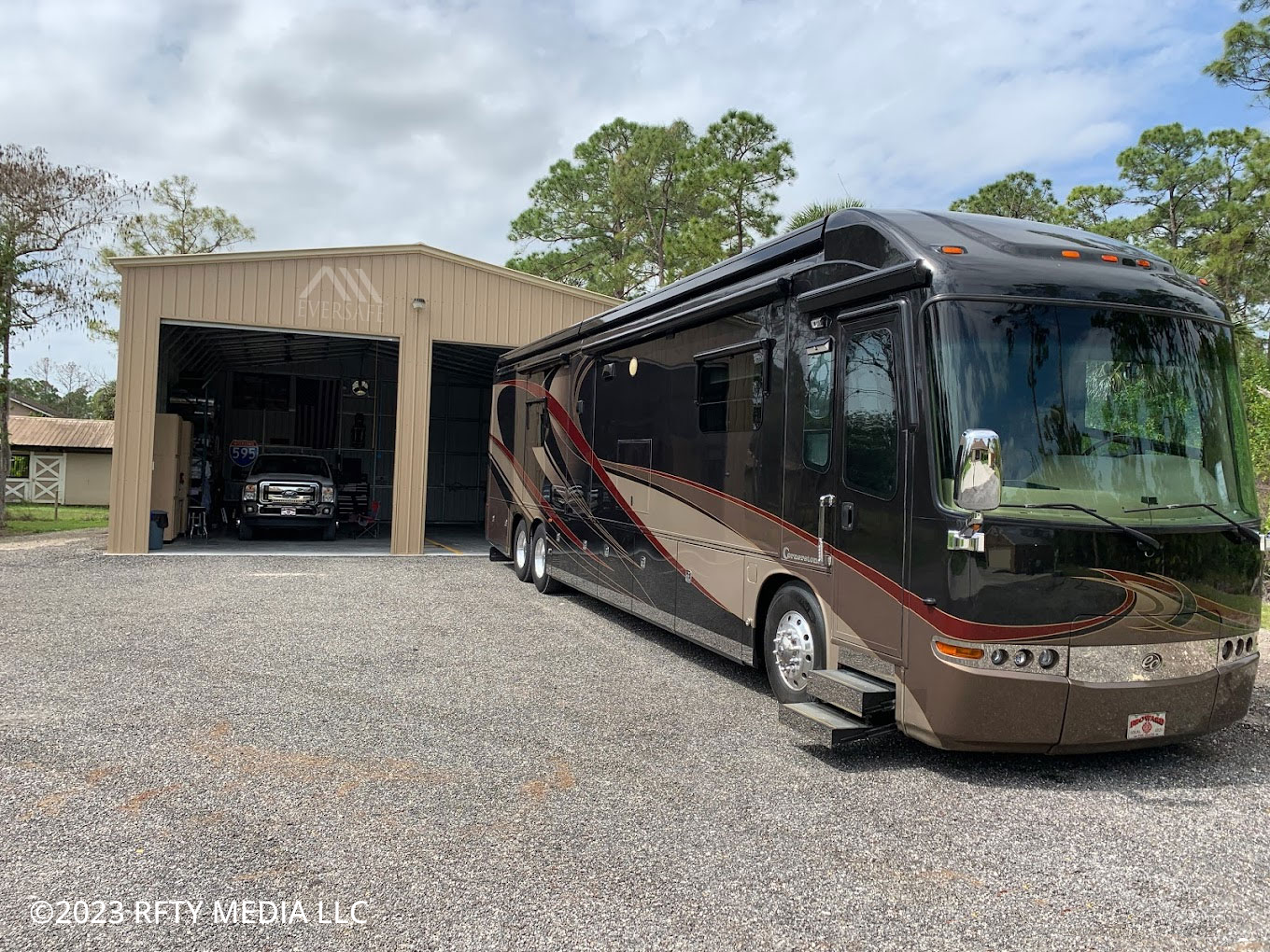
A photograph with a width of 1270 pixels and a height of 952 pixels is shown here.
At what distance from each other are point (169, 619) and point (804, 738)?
6.14 m

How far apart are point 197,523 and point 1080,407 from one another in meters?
17.7

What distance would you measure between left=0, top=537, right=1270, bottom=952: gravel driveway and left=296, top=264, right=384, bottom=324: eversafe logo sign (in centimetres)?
820

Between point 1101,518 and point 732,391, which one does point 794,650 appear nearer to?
point 732,391

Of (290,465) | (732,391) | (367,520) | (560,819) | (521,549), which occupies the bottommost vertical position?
(560,819)

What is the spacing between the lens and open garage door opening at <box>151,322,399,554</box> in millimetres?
16062

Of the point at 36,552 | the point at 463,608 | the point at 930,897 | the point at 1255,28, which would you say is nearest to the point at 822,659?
the point at 930,897

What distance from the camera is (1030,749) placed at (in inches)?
172

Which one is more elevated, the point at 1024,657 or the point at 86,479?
the point at 1024,657

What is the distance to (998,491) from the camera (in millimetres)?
4023

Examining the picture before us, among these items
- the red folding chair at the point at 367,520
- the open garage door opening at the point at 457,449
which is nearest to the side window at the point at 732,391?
the red folding chair at the point at 367,520

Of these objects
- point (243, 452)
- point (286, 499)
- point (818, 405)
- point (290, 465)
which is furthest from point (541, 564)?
point (243, 452)

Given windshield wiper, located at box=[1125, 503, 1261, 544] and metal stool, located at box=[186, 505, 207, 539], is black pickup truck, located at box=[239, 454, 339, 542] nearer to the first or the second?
metal stool, located at box=[186, 505, 207, 539]

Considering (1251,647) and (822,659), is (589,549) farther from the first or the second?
(1251,647)

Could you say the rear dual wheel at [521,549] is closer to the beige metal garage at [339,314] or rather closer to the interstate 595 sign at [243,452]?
the beige metal garage at [339,314]
